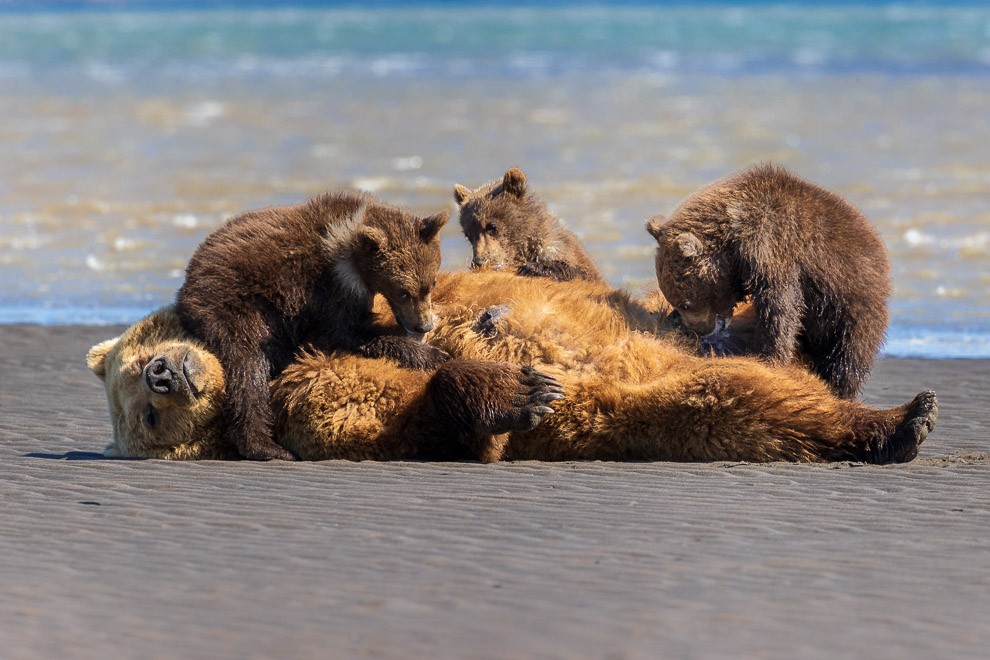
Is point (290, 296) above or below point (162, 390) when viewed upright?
above

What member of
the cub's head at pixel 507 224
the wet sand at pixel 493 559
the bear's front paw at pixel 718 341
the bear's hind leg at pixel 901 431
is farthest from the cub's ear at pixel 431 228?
the bear's hind leg at pixel 901 431

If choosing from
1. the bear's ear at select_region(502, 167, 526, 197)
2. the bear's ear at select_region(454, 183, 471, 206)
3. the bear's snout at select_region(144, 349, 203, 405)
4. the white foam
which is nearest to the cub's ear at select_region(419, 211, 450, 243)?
the bear's snout at select_region(144, 349, 203, 405)

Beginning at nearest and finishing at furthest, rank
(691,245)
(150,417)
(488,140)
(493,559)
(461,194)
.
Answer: (493,559) < (150,417) < (691,245) < (461,194) < (488,140)

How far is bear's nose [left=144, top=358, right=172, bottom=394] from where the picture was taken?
7316 mm

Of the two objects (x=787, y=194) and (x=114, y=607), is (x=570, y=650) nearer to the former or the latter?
(x=114, y=607)

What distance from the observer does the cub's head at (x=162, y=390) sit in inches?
290

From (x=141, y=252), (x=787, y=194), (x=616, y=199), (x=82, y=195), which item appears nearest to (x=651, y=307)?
(x=787, y=194)

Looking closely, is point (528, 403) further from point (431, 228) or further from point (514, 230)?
point (514, 230)

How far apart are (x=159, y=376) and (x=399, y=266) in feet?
4.62

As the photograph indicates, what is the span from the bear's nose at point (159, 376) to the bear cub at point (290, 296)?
0.95ft

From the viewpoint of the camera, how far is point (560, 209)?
1908 centimetres

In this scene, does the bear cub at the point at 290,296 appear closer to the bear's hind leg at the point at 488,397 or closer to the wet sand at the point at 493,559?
the bear's hind leg at the point at 488,397

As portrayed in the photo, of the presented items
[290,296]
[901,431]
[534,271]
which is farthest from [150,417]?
[901,431]

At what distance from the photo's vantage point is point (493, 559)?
5992 mm
